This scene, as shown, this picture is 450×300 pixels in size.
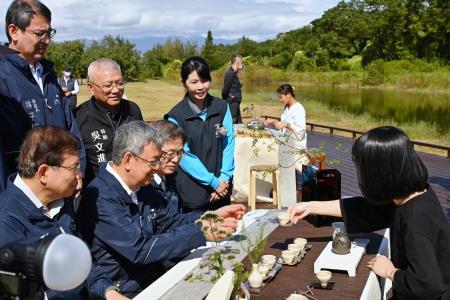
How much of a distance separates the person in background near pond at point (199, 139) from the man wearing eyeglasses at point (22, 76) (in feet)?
2.62

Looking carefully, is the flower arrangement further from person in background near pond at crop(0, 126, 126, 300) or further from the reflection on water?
the reflection on water

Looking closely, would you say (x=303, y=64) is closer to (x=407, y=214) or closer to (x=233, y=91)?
(x=233, y=91)

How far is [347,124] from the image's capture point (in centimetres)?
1430

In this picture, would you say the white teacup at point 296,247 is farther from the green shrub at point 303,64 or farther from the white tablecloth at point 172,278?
the green shrub at point 303,64

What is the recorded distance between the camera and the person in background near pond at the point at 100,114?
9.73 feet

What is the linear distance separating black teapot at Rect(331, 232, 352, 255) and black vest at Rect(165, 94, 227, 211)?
1295 mm

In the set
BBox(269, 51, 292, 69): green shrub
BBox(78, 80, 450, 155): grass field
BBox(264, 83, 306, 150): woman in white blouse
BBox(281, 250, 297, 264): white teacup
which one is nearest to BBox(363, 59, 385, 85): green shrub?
BBox(269, 51, 292, 69): green shrub

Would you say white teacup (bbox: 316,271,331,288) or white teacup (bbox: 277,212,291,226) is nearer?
white teacup (bbox: 316,271,331,288)

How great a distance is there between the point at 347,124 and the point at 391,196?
12.8m

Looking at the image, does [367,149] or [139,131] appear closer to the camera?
[367,149]

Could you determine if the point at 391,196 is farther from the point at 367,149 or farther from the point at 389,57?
the point at 389,57

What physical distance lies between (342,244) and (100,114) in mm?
1661

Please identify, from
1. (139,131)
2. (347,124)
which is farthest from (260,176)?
(347,124)

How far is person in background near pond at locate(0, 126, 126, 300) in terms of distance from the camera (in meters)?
1.75
